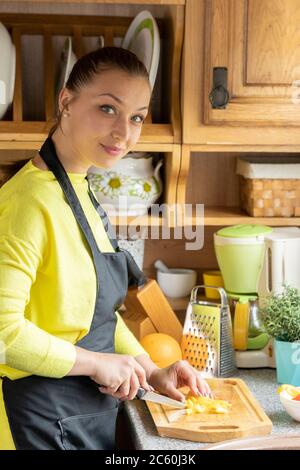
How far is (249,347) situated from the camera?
2.39 m

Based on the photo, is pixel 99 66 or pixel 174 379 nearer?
pixel 99 66

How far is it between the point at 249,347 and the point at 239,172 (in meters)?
0.52

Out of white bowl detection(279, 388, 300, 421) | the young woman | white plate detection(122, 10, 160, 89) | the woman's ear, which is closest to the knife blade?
the young woman

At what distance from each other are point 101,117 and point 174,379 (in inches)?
23.5

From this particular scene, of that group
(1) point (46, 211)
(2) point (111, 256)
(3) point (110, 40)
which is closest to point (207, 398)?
(2) point (111, 256)

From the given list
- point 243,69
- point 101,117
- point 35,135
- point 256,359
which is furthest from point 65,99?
point 256,359

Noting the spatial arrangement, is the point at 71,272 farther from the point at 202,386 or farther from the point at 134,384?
the point at 202,386

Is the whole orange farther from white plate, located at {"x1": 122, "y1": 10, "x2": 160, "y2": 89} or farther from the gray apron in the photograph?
white plate, located at {"x1": 122, "y1": 10, "x2": 160, "y2": 89}

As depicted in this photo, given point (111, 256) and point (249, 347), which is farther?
point (249, 347)

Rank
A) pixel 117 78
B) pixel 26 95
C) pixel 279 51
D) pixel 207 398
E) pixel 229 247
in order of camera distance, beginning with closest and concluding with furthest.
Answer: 1. pixel 117 78
2. pixel 207 398
3. pixel 279 51
4. pixel 229 247
5. pixel 26 95

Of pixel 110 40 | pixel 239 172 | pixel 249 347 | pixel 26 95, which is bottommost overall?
pixel 249 347

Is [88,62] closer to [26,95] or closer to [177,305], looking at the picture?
[26,95]

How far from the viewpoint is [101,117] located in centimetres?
171

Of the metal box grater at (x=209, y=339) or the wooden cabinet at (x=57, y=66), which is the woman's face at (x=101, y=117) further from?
the metal box grater at (x=209, y=339)
